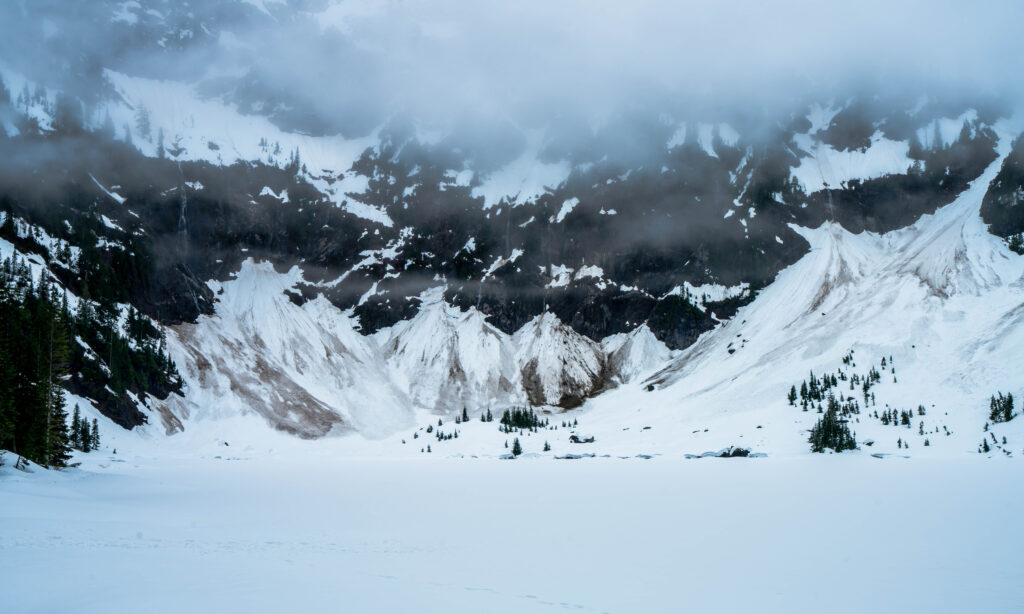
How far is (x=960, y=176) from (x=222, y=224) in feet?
662

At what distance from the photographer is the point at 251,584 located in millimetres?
11898

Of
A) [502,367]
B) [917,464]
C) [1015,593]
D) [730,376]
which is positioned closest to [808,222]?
[730,376]

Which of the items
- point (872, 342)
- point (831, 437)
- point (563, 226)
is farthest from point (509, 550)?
point (563, 226)

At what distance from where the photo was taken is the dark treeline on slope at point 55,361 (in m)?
38.2

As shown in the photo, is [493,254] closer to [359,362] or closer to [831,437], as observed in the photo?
[359,362]

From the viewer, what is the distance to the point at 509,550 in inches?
685

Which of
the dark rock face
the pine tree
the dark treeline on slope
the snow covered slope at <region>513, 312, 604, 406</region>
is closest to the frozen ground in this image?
the dark treeline on slope

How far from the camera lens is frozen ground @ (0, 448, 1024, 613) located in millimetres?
11406

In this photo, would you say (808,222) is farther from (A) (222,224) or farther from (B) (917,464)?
(A) (222,224)

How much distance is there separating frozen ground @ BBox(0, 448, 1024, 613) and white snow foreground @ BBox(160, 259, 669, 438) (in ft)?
328

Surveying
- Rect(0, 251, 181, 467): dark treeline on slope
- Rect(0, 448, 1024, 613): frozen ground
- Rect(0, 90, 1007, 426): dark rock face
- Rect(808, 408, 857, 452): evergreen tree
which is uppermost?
Rect(0, 90, 1007, 426): dark rock face

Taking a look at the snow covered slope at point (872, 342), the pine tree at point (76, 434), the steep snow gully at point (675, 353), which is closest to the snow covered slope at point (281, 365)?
the steep snow gully at point (675, 353)

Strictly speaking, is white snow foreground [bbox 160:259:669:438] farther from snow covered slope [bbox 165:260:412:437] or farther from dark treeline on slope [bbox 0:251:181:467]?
dark treeline on slope [bbox 0:251:181:467]

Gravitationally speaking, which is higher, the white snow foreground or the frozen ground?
the white snow foreground
